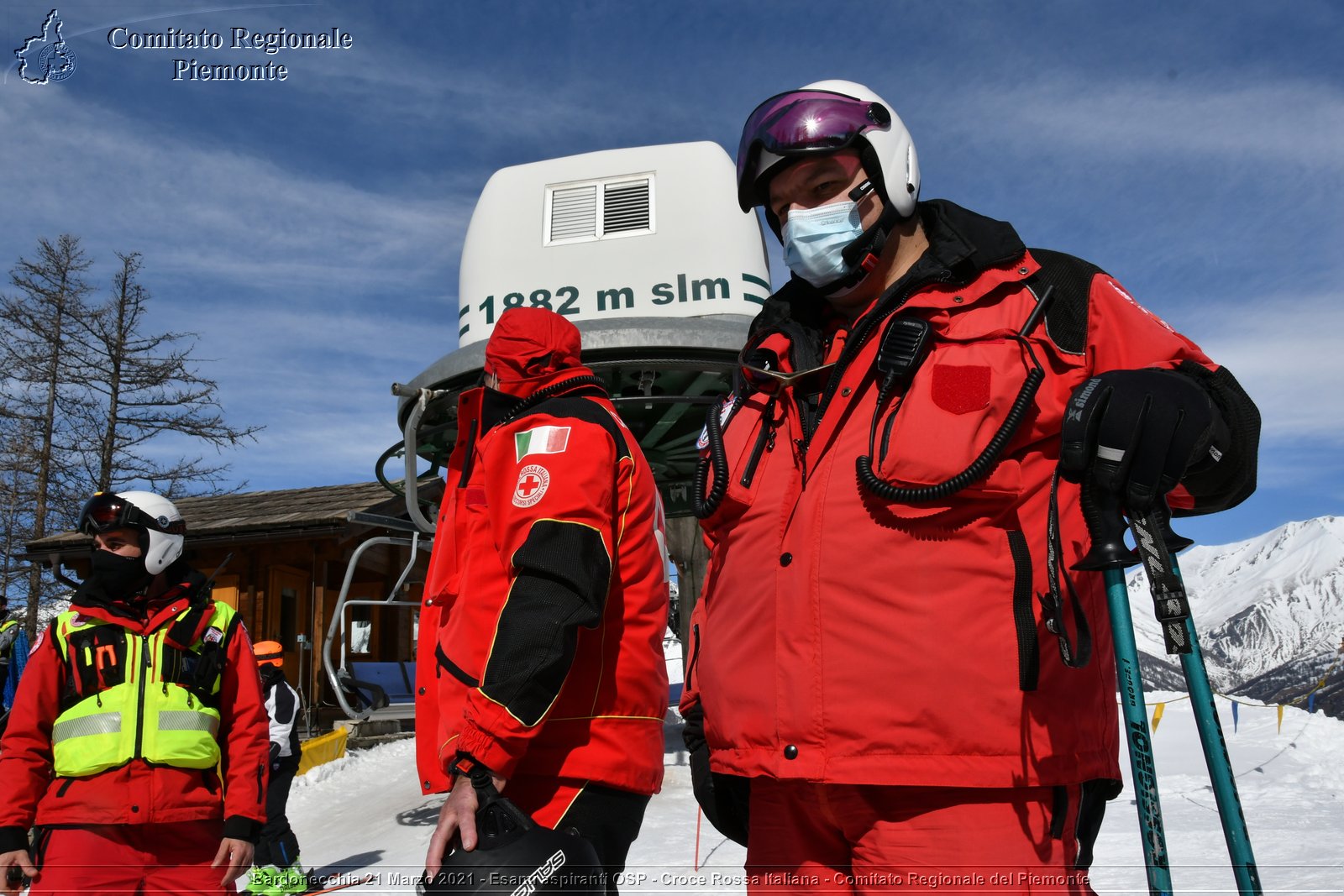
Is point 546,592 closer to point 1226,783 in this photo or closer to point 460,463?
point 460,463

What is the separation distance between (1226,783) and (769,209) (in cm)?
138

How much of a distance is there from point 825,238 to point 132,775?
306cm

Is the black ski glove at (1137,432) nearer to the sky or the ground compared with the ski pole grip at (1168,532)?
nearer to the sky

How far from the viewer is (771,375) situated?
2.06m

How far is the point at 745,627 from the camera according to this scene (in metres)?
1.89

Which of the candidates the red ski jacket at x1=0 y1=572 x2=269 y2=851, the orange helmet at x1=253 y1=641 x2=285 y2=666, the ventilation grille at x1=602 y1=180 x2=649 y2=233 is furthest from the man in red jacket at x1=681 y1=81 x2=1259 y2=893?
the orange helmet at x1=253 y1=641 x2=285 y2=666

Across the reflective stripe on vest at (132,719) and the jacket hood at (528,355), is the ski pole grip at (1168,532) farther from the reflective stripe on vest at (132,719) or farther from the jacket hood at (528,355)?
the reflective stripe on vest at (132,719)

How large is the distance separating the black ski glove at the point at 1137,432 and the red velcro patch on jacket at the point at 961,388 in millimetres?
148

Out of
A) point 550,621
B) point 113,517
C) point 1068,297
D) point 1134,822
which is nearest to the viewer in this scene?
point 1068,297

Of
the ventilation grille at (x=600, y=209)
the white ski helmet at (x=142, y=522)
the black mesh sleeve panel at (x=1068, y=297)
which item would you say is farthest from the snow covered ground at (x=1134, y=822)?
the ventilation grille at (x=600, y=209)

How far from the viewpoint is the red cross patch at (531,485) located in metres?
2.46

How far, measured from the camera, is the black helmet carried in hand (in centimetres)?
196

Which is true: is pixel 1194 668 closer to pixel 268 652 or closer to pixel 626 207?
pixel 626 207

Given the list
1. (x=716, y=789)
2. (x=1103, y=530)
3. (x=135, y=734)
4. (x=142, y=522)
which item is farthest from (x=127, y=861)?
(x=1103, y=530)
